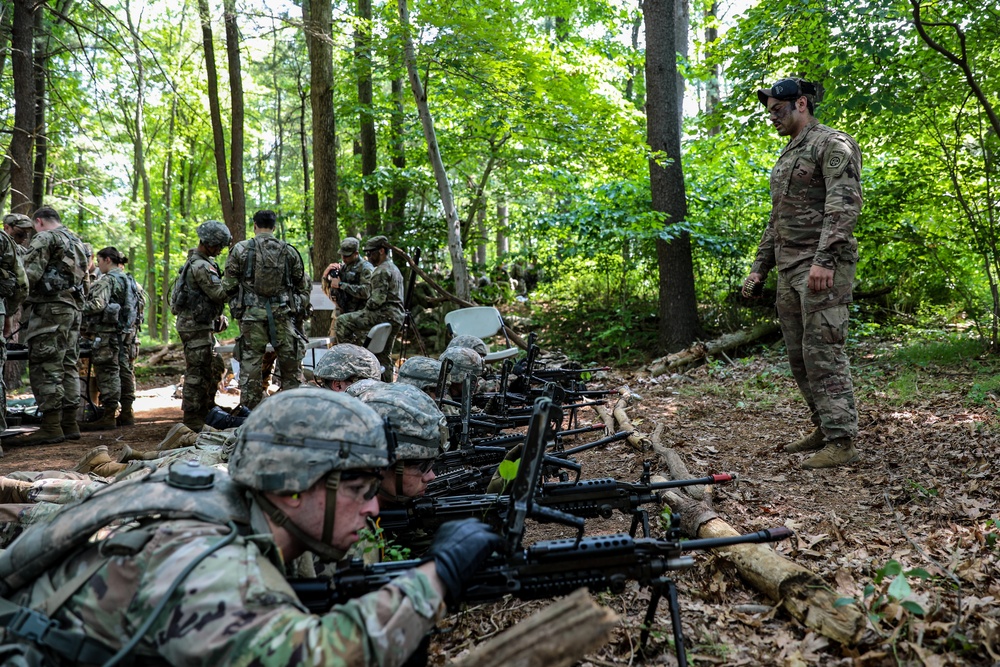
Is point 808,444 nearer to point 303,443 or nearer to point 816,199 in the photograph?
point 816,199

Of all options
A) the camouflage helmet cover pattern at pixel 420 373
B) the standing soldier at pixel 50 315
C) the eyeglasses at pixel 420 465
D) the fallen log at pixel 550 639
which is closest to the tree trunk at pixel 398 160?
the standing soldier at pixel 50 315

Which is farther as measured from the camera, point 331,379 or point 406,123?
point 406,123

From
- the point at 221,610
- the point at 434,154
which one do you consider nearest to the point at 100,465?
the point at 221,610

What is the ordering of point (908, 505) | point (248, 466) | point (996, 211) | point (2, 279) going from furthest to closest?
point (996, 211), point (2, 279), point (908, 505), point (248, 466)

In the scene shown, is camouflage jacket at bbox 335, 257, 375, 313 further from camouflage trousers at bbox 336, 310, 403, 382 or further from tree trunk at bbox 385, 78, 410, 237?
tree trunk at bbox 385, 78, 410, 237

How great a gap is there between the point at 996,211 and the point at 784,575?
21.9ft

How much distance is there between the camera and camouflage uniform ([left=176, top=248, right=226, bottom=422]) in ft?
24.6

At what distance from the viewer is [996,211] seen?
7.46 meters

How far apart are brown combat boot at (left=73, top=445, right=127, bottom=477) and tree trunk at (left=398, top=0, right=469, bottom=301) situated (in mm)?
6802

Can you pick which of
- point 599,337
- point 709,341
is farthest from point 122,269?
point 709,341

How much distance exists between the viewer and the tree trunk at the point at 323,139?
34.4 ft

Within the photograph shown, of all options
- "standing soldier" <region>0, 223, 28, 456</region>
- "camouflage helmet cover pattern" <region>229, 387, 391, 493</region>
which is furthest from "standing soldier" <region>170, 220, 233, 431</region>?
"camouflage helmet cover pattern" <region>229, 387, 391, 493</region>

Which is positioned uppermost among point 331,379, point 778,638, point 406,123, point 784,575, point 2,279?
point 406,123

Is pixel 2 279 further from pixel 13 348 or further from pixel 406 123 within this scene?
pixel 406 123
